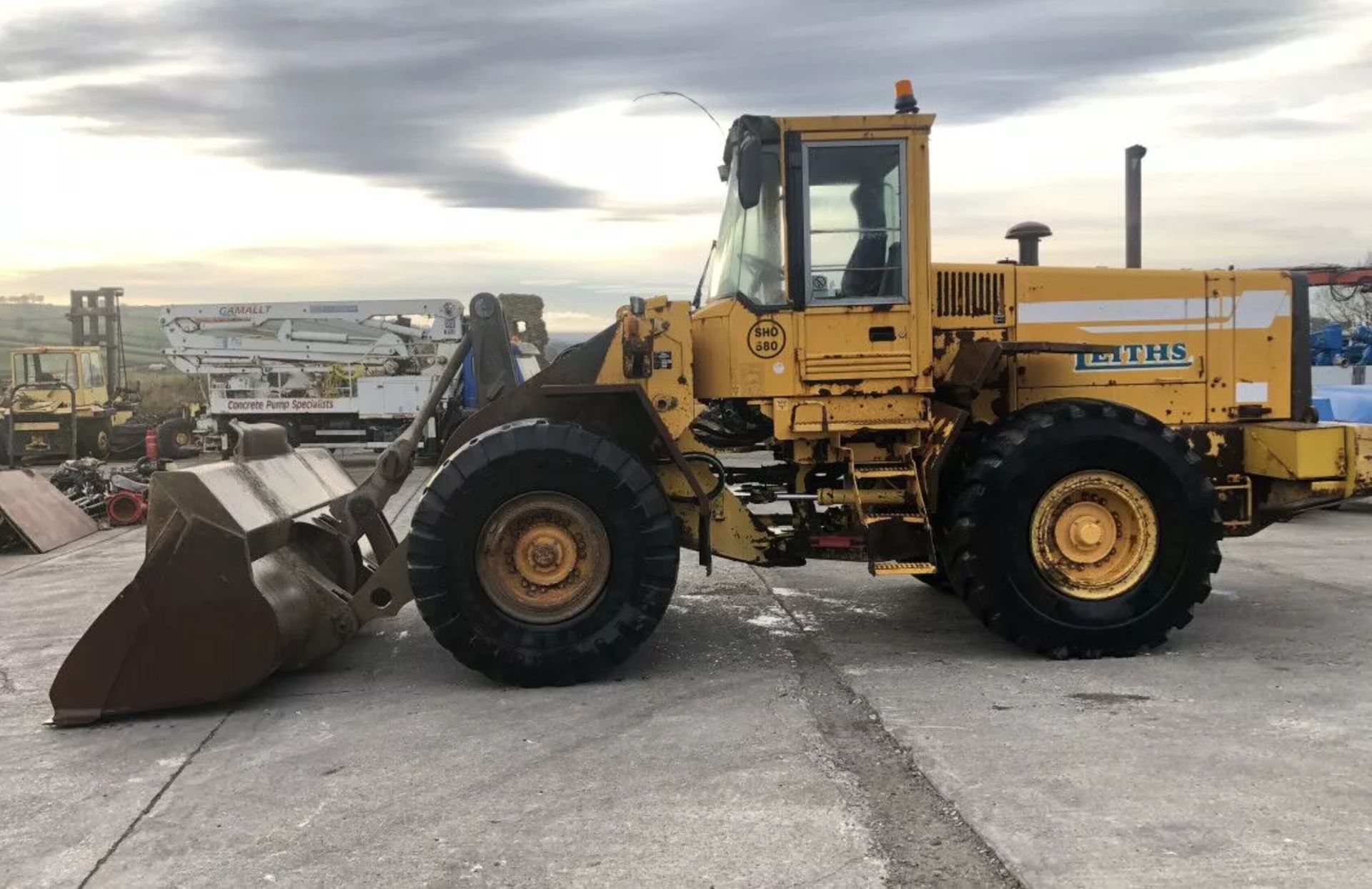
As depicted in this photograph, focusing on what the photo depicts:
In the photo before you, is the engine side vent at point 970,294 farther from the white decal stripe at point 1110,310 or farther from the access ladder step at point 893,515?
the access ladder step at point 893,515

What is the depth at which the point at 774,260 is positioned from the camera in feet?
20.1

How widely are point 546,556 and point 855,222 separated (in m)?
2.59

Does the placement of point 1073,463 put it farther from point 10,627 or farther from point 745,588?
point 10,627

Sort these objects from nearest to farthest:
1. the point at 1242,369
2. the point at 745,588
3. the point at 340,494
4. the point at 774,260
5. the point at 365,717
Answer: the point at 365,717, the point at 774,260, the point at 1242,369, the point at 340,494, the point at 745,588

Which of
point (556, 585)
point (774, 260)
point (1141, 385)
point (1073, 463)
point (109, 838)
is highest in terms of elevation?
point (774, 260)

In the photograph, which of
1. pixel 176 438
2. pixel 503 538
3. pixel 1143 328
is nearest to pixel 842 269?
pixel 1143 328

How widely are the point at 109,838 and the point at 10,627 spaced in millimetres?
4361

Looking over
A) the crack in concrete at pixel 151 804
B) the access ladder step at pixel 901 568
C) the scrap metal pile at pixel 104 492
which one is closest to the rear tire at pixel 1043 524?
the access ladder step at pixel 901 568

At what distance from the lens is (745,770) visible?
4.29 m

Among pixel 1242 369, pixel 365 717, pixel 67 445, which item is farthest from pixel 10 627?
pixel 67 445

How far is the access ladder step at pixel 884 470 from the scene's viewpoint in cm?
603

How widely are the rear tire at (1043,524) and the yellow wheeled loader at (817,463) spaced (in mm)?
14

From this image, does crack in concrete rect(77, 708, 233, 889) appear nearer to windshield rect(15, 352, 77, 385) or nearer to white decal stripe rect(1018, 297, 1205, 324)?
white decal stripe rect(1018, 297, 1205, 324)

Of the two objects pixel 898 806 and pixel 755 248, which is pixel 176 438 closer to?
pixel 755 248
